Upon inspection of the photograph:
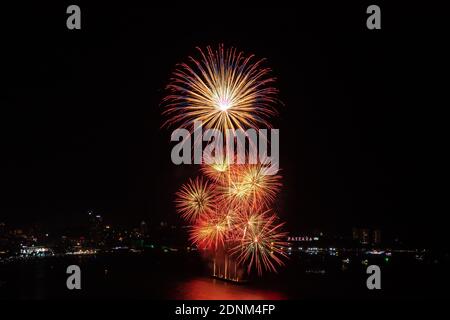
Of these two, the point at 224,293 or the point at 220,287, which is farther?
the point at 220,287

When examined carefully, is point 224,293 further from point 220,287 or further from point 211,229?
point 211,229

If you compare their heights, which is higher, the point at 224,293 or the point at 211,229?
the point at 211,229

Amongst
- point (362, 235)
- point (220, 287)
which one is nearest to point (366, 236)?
point (362, 235)

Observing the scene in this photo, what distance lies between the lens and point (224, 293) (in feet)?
76.5

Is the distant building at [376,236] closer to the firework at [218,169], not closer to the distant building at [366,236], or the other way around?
the distant building at [366,236]

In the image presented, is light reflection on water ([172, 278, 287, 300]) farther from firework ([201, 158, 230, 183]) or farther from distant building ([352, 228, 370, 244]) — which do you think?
distant building ([352, 228, 370, 244])

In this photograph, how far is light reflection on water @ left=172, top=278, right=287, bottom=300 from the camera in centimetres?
2253

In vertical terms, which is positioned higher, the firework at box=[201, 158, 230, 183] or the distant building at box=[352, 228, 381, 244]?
the firework at box=[201, 158, 230, 183]

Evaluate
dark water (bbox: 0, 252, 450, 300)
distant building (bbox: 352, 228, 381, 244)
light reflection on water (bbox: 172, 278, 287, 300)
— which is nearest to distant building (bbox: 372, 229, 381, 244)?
distant building (bbox: 352, 228, 381, 244)

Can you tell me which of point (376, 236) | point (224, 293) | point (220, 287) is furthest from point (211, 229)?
point (376, 236)

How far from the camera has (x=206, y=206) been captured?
22219mm

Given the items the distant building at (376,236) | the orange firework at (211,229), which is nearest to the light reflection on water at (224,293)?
the orange firework at (211,229)

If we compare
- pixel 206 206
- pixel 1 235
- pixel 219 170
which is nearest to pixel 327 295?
pixel 206 206
